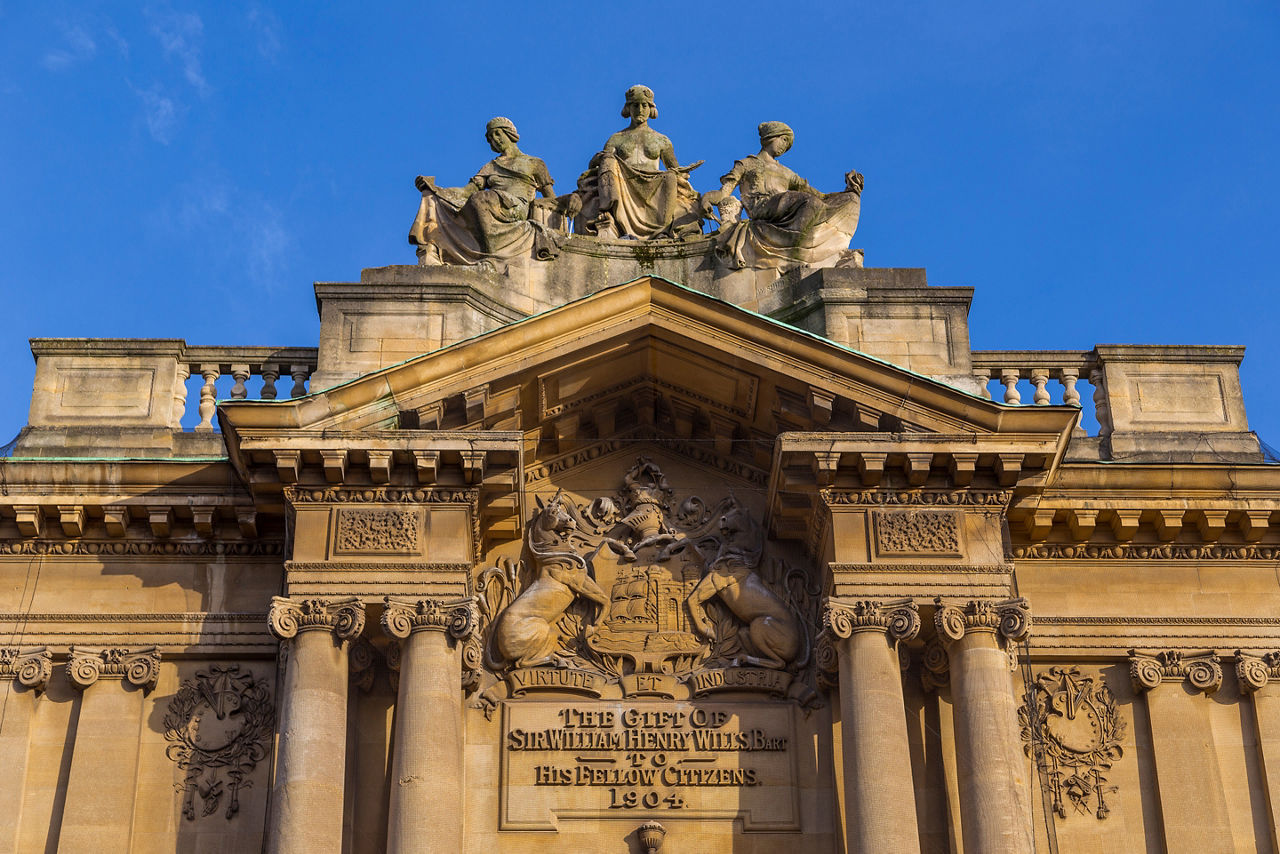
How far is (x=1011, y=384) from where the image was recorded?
22516 mm

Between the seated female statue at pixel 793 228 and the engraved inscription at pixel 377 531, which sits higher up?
the seated female statue at pixel 793 228

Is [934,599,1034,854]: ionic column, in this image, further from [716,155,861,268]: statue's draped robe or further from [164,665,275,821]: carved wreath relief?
[164,665,275,821]: carved wreath relief

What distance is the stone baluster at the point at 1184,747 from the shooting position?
→ 20125mm

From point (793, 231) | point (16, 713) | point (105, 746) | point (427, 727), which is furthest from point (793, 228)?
point (16, 713)

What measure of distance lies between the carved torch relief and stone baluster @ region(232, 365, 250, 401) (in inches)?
144

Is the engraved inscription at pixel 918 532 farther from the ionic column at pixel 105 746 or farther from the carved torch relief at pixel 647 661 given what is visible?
the ionic column at pixel 105 746

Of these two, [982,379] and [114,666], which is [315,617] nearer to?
[114,666]

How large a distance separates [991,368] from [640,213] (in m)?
4.61

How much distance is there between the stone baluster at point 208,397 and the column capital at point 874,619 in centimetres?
729

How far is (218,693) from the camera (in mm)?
20688

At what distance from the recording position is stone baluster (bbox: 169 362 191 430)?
22.3 meters

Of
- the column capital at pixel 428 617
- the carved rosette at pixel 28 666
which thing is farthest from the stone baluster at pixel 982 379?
the carved rosette at pixel 28 666

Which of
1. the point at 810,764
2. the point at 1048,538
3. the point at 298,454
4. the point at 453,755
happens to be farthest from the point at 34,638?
the point at 1048,538

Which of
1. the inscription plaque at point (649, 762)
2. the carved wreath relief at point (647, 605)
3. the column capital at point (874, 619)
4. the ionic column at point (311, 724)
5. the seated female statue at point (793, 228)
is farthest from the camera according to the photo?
the seated female statue at point (793, 228)
